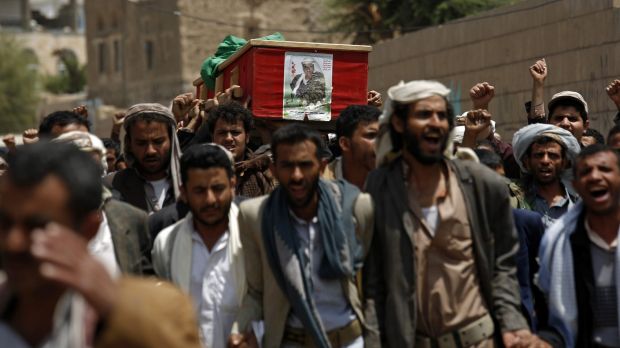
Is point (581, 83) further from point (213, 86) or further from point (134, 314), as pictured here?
point (134, 314)

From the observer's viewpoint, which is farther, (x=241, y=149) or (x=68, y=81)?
(x=68, y=81)

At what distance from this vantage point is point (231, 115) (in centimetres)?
770

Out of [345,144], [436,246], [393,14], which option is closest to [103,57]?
[393,14]

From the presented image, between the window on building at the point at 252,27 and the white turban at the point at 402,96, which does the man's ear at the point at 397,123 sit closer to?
the white turban at the point at 402,96

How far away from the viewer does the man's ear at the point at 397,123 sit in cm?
557

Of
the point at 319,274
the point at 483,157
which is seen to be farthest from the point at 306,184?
the point at 483,157

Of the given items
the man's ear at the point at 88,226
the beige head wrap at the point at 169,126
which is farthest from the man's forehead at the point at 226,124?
the man's ear at the point at 88,226

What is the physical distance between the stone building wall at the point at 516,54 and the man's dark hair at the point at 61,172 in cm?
1075

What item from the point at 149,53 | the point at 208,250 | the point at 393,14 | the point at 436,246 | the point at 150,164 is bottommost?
the point at 149,53

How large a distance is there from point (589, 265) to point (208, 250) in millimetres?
1696

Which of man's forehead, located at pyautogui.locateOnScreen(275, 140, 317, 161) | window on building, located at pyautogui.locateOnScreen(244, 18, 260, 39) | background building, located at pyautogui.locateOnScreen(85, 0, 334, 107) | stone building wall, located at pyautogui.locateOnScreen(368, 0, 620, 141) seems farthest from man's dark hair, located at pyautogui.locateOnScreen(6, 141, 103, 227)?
window on building, located at pyautogui.locateOnScreen(244, 18, 260, 39)

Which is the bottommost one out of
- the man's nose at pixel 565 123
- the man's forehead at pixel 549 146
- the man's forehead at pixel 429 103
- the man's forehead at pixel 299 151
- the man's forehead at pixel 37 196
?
the man's forehead at pixel 549 146

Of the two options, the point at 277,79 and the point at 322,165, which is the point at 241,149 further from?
the point at 322,165

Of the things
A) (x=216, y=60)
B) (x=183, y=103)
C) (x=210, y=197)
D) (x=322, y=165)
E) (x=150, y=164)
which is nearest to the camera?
(x=210, y=197)
